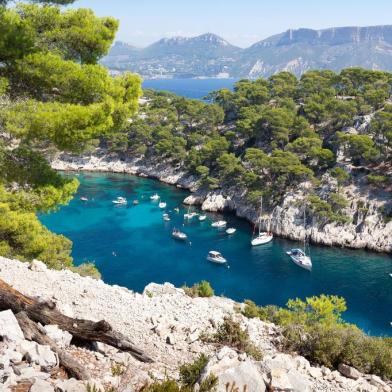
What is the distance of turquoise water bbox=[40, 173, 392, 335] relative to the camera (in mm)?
38000

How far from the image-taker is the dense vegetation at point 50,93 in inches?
356

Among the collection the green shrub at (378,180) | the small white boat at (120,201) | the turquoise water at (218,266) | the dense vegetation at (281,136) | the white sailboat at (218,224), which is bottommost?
the turquoise water at (218,266)

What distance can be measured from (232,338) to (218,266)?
33.6 m

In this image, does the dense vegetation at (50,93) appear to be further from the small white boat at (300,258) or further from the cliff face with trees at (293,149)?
the cliff face with trees at (293,149)

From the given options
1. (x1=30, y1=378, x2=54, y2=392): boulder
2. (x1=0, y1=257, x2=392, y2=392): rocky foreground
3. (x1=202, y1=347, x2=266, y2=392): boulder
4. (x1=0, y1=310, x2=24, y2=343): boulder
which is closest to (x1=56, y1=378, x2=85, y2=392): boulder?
(x1=0, y1=257, x2=392, y2=392): rocky foreground

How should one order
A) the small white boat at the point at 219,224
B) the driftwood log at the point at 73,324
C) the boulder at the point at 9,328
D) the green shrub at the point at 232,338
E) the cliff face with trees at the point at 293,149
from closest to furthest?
the boulder at the point at 9,328 → the driftwood log at the point at 73,324 → the green shrub at the point at 232,338 → the cliff face with trees at the point at 293,149 → the small white boat at the point at 219,224

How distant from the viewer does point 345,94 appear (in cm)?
7469

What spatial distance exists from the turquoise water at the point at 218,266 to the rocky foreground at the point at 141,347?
24.9m

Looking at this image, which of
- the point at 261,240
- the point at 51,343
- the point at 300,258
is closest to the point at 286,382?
the point at 51,343

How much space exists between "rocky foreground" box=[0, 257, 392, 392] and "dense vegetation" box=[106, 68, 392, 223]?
131ft

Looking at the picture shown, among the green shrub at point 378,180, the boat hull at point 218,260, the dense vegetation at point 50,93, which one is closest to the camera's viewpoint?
the dense vegetation at point 50,93

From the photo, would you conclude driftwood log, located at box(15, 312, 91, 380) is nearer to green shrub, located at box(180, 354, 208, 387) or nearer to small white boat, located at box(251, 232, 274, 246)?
green shrub, located at box(180, 354, 208, 387)

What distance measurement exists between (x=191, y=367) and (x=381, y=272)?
39394 mm

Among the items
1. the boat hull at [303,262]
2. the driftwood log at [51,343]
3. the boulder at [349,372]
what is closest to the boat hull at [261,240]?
the boat hull at [303,262]
